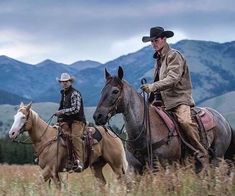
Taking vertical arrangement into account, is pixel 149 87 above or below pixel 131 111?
above

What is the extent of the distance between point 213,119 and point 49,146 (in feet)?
17.5

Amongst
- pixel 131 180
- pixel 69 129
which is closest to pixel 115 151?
pixel 69 129

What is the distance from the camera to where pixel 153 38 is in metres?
10.4

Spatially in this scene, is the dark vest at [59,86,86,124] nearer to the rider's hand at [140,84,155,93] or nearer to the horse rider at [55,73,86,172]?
the horse rider at [55,73,86,172]

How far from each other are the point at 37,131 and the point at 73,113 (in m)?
1.24

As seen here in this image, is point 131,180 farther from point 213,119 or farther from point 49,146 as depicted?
point 49,146

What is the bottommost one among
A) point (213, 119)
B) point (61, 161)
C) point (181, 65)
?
point (61, 161)

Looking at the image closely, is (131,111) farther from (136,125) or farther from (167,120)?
(167,120)

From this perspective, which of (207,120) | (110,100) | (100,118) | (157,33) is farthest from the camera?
(207,120)

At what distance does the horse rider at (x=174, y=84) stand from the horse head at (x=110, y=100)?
0.42 metres

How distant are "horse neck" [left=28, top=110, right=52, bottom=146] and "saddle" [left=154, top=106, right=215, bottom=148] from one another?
5354 millimetres

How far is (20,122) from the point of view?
14922 millimetres

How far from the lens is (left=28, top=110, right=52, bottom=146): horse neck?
50.0ft

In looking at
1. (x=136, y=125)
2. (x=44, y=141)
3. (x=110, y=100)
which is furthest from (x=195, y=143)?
(x=44, y=141)
